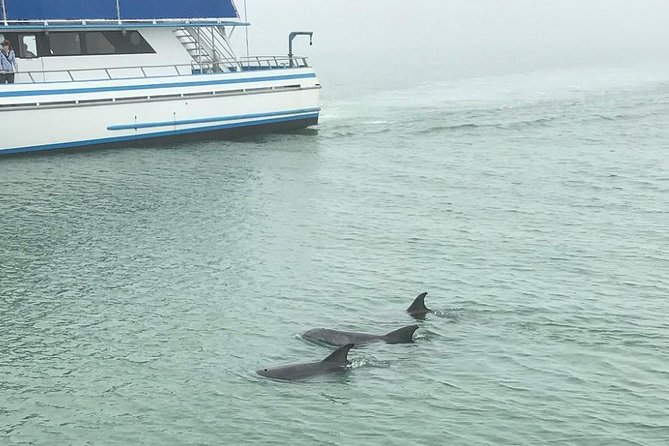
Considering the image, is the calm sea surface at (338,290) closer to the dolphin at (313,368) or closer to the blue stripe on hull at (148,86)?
the dolphin at (313,368)

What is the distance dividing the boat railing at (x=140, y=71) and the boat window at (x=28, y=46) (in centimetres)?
84

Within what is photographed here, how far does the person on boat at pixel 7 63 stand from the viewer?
38.4 metres

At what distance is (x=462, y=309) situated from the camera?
2084cm

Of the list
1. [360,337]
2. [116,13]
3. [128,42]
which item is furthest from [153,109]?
[360,337]

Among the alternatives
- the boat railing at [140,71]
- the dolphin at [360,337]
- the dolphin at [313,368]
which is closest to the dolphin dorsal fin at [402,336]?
the dolphin at [360,337]

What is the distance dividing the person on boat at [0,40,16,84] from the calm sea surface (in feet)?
11.3

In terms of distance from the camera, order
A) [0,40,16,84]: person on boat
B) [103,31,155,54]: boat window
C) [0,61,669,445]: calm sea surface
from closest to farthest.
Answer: [0,61,669,445]: calm sea surface, [0,40,16,84]: person on boat, [103,31,155,54]: boat window

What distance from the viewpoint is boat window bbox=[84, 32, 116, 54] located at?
41.7 meters

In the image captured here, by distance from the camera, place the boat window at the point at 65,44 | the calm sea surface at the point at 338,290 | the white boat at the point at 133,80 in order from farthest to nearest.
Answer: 1. the boat window at the point at 65,44
2. the white boat at the point at 133,80
3. the calm sea surface at the point at 338,290

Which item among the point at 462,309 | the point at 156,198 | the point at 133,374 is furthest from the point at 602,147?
the point at 133,374

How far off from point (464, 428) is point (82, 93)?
2863 centimetres

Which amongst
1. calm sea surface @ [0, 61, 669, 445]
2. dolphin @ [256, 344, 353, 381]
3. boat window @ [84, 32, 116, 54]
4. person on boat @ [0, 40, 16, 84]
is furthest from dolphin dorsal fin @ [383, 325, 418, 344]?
boat window @ [84, 32, 116, 54]

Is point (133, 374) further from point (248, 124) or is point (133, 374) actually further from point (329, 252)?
point (248, 124)

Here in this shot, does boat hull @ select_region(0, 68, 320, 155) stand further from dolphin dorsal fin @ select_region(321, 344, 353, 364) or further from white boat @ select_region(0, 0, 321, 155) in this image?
dolphin dorsal fin @ select_region(321, 344, 353, 364)
